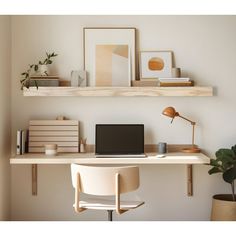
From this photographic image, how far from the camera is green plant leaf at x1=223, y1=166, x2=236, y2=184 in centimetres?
329

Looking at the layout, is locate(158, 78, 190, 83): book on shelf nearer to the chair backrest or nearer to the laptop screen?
the laptop screen

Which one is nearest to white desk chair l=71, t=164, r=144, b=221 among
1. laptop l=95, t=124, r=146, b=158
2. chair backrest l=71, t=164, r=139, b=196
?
chair backrest l=71, t=164, r=139, b=196

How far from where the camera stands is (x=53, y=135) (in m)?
3.52

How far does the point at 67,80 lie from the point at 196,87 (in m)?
1.14

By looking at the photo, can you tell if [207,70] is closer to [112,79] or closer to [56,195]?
[112,79]

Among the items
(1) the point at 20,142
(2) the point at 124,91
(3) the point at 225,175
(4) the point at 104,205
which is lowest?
(4) the point at 104,205

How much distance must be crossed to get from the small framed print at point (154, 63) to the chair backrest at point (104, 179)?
1172 mm

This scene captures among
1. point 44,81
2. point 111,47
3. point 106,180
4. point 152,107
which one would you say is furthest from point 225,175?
point 44,81

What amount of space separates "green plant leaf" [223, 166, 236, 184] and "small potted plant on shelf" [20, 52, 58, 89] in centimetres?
176

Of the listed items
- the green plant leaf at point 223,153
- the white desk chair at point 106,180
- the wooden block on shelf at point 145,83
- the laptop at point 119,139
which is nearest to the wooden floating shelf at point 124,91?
the wooden block on shelf at point 145,83

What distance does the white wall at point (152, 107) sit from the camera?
11.7 ft

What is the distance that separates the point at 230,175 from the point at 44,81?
176 cm

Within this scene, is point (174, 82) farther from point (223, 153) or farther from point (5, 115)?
point (5, 115)

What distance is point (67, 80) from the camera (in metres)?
3.58
